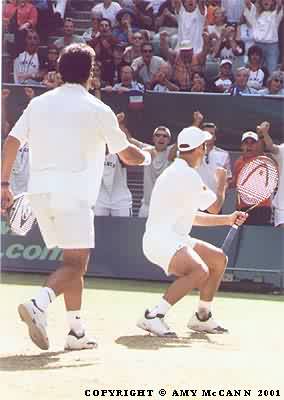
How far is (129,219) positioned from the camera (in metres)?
12.7

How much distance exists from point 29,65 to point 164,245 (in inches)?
293

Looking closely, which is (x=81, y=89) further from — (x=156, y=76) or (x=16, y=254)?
(x=156, y=76)

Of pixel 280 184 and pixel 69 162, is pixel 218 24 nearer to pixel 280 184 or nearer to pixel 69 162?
pixel 280 184

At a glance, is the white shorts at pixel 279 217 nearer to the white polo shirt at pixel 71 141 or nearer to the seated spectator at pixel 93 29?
the seated spectator at pixel 93 29

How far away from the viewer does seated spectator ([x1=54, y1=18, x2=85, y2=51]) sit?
14977 millimetres

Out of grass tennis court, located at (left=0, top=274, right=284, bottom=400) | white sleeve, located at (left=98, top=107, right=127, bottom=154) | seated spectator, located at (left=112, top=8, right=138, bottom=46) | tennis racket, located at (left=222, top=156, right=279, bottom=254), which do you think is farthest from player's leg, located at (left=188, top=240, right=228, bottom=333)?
seated spectator, located at (left=112, top=8, right=138, bottom=46)

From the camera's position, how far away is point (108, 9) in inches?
595

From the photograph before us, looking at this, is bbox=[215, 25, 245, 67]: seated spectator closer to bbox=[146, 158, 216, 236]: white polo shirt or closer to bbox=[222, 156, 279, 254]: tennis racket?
bbox=[222, 156, 279, 254]: tennis racket

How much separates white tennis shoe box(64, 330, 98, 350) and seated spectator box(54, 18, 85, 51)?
8.40 meters

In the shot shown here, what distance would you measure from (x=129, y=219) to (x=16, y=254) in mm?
1415

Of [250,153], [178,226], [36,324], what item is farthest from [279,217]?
[36,324]

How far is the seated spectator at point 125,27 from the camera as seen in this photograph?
1491 centimetres

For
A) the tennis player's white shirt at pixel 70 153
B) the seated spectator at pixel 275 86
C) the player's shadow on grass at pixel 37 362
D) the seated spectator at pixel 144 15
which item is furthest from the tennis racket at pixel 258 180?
the seated spectator at pixel 144 15

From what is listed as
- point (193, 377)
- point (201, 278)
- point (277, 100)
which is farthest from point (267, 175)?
point (277, 100)
